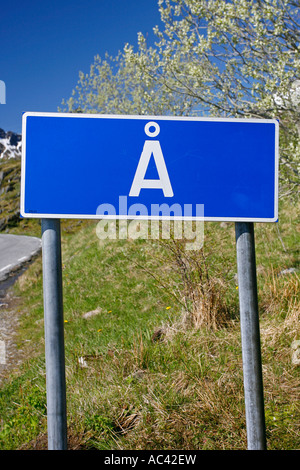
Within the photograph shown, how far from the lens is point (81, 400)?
10.5 feet

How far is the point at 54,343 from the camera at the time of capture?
1.88 metres

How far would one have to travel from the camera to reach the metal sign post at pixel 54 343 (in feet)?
6.15

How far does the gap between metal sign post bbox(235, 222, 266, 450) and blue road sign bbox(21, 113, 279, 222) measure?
136mm

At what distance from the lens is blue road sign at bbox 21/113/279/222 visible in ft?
6.23

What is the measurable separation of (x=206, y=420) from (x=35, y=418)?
1.22 meters

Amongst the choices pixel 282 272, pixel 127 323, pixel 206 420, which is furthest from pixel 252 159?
pixel 282 272

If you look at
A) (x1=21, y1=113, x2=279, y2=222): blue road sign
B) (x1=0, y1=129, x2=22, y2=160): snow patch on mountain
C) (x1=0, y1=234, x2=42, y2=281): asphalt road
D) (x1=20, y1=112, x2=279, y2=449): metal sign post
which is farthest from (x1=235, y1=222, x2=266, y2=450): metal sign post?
(x1=0, y1=129, x2=22, y2=160): snow patch on mountain

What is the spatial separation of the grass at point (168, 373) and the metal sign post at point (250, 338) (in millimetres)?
833

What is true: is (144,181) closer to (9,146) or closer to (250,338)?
(250,338)

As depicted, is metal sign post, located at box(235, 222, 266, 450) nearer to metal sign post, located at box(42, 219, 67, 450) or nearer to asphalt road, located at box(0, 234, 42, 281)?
metal sign post, located at box(42, 219, 67, 450)

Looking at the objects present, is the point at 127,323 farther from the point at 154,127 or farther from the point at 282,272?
the point at 154,127

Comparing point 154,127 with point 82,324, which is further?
point 82,324
